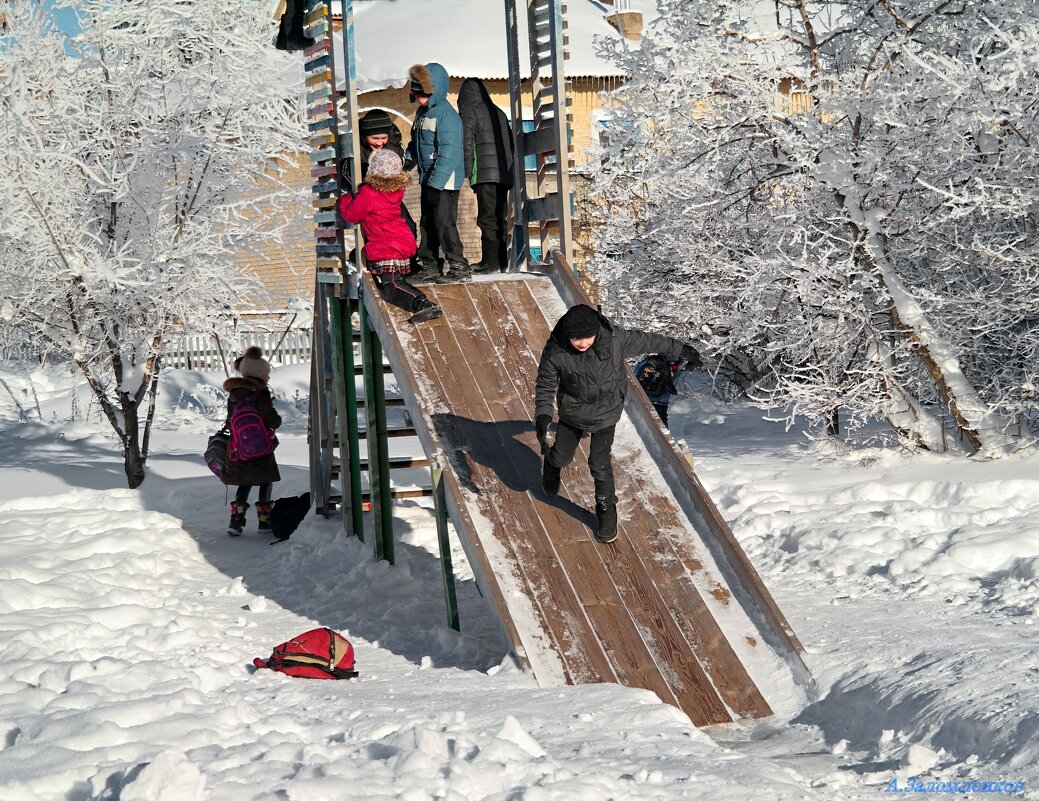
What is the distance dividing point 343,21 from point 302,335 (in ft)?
50.8

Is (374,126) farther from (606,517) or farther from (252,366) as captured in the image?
(606,517)

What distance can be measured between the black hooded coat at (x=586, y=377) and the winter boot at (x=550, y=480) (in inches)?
13.4

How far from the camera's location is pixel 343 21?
8445mm

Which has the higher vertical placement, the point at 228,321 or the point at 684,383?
the point at 228,321

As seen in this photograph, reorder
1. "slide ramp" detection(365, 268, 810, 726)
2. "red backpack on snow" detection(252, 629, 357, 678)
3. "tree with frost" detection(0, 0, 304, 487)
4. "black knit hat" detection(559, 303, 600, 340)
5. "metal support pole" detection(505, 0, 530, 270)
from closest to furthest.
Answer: "slide ramp" detection(365, 268, 810, 726) → "red backpack on snow" detection(252, 629, 357, 678) → "black knit hat" detection(559, 303, 600, 340) → "metal support pole" detection(505, 0, 530, 270) → "tree with frost" detection(0, 0, 304, 487)

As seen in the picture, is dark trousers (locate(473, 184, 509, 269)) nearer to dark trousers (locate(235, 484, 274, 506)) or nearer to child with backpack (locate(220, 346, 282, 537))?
child with backpack (locate(220, 346, 282, 537))

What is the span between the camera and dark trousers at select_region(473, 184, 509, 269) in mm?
8883

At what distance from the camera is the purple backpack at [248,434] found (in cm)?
969

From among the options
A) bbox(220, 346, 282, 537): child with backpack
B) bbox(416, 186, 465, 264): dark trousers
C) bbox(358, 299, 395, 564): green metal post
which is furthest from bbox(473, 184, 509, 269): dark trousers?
bbox(220, 346, 282, 537): child with backpack

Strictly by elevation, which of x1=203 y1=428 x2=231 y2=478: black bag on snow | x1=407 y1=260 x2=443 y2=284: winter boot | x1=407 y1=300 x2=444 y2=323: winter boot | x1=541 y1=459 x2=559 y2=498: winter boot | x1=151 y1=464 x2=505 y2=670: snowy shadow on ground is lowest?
x1=151 y1=464 x2=505 y2=670: snowy shadow on ground

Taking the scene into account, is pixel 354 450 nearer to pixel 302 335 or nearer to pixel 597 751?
pixel 597 751

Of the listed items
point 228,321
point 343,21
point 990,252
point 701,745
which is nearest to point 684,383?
point 228,321

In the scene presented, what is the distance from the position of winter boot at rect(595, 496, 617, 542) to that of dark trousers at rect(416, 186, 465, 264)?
106 inches

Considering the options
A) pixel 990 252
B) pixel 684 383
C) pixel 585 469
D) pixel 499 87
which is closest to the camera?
pixel 585 469
